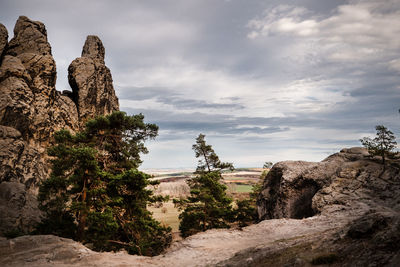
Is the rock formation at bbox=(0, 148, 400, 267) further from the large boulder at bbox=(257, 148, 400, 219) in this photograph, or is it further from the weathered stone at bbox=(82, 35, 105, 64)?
the weathered stone at bbox=(82, 35, 105, 64)

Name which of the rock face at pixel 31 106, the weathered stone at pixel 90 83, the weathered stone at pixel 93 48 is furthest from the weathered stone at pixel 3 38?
the weathered stone at pixel 93 48

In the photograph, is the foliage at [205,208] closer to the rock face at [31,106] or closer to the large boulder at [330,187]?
the large boulder at [330,187]

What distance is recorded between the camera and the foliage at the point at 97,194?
15188mm

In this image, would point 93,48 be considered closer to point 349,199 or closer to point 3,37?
point 3,37

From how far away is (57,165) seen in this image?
52.0 feet

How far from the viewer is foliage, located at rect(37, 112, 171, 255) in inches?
598

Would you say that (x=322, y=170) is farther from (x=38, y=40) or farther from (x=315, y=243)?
(x=38, y=40)

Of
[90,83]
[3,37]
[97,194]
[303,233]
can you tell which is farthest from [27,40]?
[303,233]

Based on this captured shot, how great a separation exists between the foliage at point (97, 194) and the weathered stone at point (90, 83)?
2344 centimetres

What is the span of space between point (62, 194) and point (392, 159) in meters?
29.5

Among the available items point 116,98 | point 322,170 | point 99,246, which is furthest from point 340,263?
point 116,98

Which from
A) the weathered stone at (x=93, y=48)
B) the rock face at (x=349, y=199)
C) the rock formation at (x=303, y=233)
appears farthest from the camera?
the weathered stone at (x=93, y=48)

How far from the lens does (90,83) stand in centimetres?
4041

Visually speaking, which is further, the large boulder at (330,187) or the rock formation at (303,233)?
the large boulder at (330,187)
